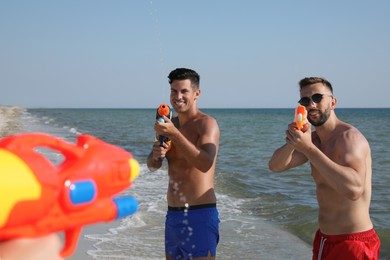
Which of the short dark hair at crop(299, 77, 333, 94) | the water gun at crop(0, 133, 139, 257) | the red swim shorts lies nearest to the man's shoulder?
the short dark hair at crop(299, 77, 333, 94)

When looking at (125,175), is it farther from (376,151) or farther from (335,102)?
(376,151)

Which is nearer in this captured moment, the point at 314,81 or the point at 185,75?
the point at 314,81

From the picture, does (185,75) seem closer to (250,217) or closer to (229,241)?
(229,241)

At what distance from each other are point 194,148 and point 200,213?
1.71 ft

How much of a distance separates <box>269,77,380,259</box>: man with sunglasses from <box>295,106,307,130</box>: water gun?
0.03 meters

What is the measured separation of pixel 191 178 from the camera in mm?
3816

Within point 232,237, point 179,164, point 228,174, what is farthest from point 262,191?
point 179,164

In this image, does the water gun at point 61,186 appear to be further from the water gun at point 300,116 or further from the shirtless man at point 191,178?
the shirtless man at point 191,178

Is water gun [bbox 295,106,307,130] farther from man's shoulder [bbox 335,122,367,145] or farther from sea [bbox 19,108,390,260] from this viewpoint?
sea [bbox 19,108,390,260]

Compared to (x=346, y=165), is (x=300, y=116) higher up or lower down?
higher up

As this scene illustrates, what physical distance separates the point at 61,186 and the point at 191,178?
2600 millimetres

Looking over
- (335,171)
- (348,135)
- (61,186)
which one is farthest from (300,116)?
(61,186)

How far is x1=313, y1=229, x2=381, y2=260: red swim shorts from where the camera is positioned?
3.16 meters

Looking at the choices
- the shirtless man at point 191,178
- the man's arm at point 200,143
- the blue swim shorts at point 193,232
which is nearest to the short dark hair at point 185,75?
the shirtless man at point 191,178
